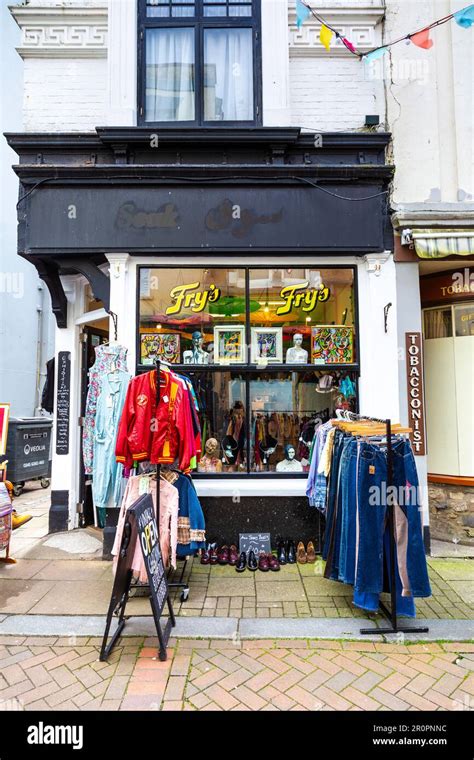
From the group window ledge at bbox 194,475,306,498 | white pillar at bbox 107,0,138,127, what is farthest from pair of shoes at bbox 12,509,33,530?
white pillar at bbox 107,0,138,127

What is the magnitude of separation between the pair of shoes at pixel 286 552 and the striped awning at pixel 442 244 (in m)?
3.71

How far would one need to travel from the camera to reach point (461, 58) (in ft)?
17.3

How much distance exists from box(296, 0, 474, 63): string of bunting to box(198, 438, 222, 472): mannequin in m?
4.86

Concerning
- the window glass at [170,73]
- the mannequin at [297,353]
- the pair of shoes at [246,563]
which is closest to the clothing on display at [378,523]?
the pair of shoes at [246,563]

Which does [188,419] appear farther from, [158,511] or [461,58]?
[461,58]

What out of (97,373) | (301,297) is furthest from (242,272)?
(97,373)

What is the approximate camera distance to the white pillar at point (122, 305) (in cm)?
511

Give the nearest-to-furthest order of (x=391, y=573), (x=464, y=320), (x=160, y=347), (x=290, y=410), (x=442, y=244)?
(x=391, y=573)
(x=442, y=244)
(x=160, y=347)
(x=290, y=410)
(x=464, y=320)

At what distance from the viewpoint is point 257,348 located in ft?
17.5

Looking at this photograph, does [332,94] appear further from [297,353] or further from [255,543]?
[255,543]

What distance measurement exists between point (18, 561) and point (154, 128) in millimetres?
5290
